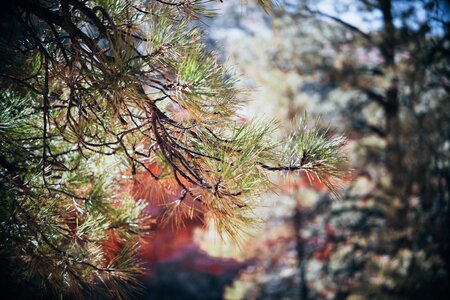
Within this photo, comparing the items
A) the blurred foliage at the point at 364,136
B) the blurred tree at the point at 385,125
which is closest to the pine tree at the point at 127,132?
the blurred foliage at the point at 364,136

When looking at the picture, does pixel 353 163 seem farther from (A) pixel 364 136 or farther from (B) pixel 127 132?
(B) pixel 127 132

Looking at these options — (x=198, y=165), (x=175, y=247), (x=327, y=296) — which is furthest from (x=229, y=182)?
(x=175, y=247)

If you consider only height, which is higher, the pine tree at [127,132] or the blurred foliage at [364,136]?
the blurred foliage at [364,136]

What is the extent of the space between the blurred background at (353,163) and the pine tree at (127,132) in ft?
6.44

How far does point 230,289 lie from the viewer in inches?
167

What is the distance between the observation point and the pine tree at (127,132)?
0.91 metres

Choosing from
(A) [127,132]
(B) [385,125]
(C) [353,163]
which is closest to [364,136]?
(B) [385,125]

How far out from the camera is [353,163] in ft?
12.2

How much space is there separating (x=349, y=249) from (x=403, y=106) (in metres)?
1.29

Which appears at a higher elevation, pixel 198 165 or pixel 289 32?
pixel 289 32

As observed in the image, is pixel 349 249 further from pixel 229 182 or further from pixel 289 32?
pixel 229 182

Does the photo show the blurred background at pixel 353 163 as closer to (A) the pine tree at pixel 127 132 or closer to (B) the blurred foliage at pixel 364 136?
(B) the blurred foliage at pixel 364 136

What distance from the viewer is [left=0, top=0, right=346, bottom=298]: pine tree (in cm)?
91

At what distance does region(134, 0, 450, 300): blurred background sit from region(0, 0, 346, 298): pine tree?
196 cm
